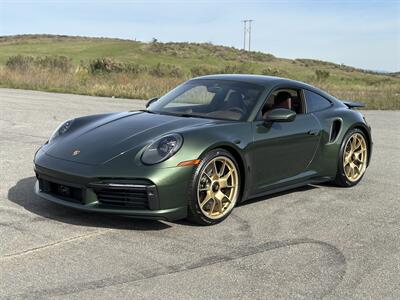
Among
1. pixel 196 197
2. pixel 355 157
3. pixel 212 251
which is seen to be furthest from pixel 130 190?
pixel 355 157

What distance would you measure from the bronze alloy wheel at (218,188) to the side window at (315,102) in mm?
1741

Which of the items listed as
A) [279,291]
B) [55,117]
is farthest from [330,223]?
[55,117]

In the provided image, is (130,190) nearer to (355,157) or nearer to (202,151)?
(202,151)

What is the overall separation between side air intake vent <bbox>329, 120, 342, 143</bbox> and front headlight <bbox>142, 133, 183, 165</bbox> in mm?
2400

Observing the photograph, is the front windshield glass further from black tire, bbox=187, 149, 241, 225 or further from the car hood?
black tire, bbox=187, 149, 241, 225

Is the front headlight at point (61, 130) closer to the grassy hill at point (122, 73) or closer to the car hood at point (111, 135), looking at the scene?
the car hood at point (111, 135)

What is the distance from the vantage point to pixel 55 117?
1294 centimetres

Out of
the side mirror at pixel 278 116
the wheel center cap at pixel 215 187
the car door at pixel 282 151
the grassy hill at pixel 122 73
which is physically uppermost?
the grassy hill at pixel 122 73

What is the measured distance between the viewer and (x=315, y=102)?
6.55m

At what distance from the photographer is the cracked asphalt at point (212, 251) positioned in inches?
140

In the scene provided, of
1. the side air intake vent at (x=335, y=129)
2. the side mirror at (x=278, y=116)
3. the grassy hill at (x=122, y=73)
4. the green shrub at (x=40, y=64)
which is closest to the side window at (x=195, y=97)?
the side mirror at (x=278, y=116)

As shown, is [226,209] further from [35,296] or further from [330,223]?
[35,296]

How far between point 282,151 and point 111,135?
5.94 feet

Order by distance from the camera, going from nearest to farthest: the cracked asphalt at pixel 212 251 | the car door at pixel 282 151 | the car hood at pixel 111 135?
1. the cracked asphalt at pixel 212 251
2. the car hood at pixel 111 135
3. the car door at pixel 282 151
